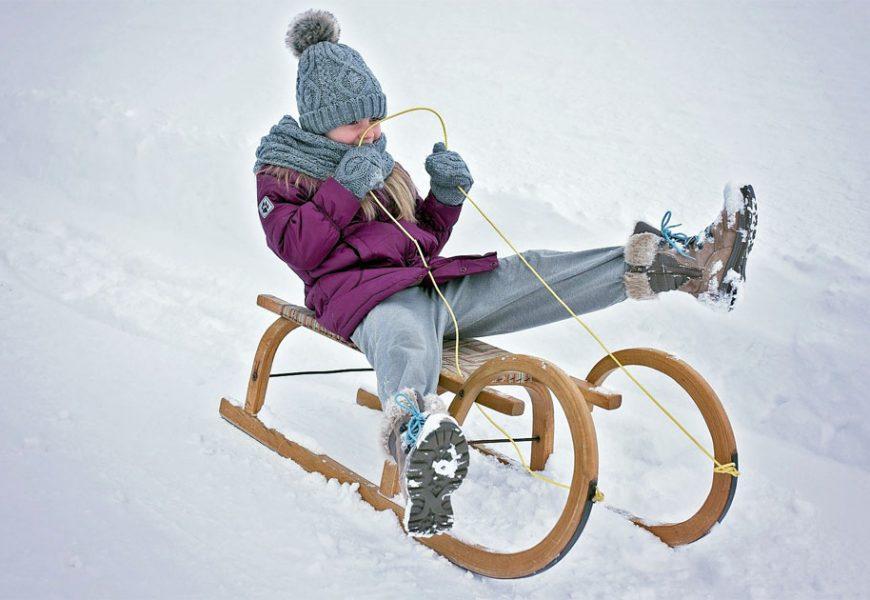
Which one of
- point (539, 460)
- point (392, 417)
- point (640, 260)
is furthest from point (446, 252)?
point (392, 417)

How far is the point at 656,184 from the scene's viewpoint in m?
4.92

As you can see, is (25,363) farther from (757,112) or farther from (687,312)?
(757,112)

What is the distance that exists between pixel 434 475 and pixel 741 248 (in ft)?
3.32

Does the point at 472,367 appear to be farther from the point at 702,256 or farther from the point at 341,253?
the point at 702,256

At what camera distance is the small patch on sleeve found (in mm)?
2434

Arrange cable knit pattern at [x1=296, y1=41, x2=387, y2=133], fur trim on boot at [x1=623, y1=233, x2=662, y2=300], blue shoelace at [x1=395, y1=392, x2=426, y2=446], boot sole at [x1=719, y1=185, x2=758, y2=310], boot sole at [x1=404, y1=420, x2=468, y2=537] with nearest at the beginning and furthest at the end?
boot sole at [x1=404, y1=420, x2=468, y2=537]
blue shoelace at [x1=395, y1=392, x2=426, y2=446]
boot sole at [x1=719, y1=185, x2=758, y2=310]
fur trim on boot at [x1=623, y1=233, x2=662, y2=300]
cable knit pattern at [x1=296, y1=41, x2=387, y2=133]

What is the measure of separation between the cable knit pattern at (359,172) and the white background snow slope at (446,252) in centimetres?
91

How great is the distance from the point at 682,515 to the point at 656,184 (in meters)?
2.87

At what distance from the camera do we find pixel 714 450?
86.1 inches

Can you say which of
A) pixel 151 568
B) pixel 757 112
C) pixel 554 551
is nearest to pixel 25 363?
pixel 151 568

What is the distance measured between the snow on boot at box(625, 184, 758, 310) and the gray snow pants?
0.27 ft

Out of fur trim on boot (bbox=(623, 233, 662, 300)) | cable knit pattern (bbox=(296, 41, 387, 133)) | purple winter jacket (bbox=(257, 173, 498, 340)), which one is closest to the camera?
fur trim on boot (bbox=(623, 233, 662, 300))

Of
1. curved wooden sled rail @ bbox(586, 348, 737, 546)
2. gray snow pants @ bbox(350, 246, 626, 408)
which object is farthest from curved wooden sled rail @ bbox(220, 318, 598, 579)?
curved wooden sled rail @ bbox(586, 348, 737, 546)

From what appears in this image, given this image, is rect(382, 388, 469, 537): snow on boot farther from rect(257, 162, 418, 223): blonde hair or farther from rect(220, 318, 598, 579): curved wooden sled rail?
rect(257, 162, 418, 223): blonde hair
